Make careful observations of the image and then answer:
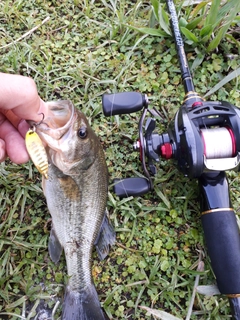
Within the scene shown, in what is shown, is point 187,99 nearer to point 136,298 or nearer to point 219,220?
point 219,220

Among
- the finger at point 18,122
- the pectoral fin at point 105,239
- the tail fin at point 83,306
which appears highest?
the finger at point 18,122

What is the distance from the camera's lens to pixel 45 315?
2803 mm

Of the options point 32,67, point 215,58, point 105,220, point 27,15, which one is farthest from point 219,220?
point 27,15

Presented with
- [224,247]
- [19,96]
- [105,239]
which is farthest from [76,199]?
[224,247]

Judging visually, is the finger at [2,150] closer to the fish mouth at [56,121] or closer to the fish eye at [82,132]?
the fish mouth at [56,121]

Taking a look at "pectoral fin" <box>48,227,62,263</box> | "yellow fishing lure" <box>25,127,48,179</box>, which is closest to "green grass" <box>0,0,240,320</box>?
"pectoral fin" <box>48,227,62,263</box>

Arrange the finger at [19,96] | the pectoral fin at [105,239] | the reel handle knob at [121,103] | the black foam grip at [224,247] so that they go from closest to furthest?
the finger at [19,96] < the black foam grip at [224,247] < the reel handle knob at [121,103] < the pectoral fin at [105,239]

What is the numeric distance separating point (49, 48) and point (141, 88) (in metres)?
0.97

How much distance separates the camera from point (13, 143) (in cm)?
262

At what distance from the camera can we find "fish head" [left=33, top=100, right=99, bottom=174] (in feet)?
7.68

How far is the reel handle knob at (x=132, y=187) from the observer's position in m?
2.87

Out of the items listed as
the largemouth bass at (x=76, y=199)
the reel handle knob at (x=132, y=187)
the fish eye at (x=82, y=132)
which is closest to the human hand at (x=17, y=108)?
the largemouth bass at (x=76, y=199)

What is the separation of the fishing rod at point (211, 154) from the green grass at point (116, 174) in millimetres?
345

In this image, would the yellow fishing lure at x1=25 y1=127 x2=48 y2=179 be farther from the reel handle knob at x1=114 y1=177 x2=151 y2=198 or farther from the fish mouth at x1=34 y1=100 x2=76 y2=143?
the reel handle knob at x1=114 y1=177 x2=151 y2=198
